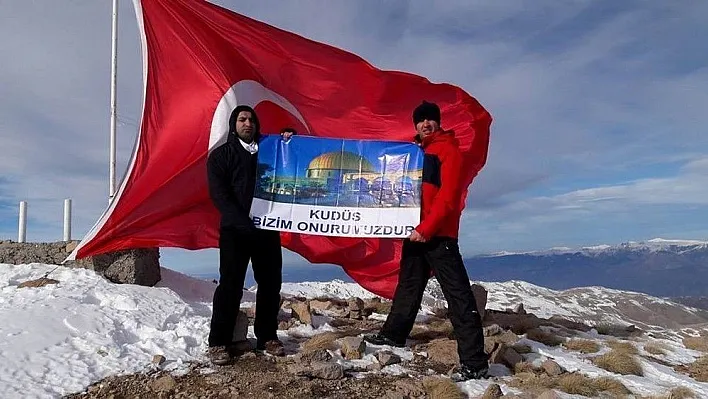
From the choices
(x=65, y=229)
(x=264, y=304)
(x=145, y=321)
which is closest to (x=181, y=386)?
(x=264, y=304)

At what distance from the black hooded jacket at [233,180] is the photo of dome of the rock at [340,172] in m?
0.67

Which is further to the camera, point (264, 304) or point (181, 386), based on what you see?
point (264, 304)

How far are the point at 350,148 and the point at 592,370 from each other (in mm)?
4418

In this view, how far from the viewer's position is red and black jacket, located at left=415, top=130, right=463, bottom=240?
664 centimetres

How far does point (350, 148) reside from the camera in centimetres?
814

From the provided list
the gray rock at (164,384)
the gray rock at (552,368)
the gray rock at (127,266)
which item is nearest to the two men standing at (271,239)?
the gray rock at (164,384)

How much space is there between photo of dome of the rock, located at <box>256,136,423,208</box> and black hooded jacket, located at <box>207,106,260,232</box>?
666mm

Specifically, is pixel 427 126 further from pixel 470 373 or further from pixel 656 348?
pixel 656 348

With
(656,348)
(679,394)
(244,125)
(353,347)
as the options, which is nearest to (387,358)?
(353,347)

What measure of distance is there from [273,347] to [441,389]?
85.6 inches

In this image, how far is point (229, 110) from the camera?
339 inches

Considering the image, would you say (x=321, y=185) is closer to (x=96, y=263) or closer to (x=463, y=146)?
(x=463, y=146)

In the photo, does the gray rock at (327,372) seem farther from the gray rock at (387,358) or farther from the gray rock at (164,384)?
the gray rock at (164,384)

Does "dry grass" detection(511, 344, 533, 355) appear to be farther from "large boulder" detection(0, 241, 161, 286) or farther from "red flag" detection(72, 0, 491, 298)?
"large boulder" detection(0, 241, 161, 286)
